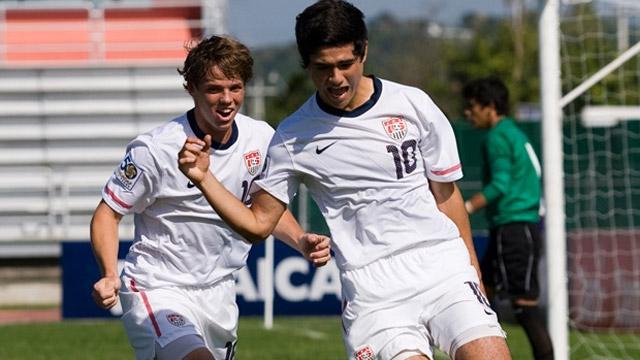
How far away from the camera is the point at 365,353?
519cm

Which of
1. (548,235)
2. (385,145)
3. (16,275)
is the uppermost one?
(385,145)

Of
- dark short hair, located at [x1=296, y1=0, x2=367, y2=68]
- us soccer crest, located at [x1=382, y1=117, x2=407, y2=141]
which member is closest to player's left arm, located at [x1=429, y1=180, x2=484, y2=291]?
us soccer crest, located at [x1=382, y1=117, x2=407, y2=141]

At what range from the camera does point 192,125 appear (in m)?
6.00

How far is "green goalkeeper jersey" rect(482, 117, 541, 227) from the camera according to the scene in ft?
31.7

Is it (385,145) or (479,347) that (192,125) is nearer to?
(385,145)

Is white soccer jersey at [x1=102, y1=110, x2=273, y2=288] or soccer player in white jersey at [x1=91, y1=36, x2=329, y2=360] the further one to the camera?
white soccer jersey at [x1=102, y1=110, x2=273, y2=288]

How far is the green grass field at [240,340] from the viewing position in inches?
448

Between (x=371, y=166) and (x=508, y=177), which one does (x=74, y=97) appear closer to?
(x=508, y=177)

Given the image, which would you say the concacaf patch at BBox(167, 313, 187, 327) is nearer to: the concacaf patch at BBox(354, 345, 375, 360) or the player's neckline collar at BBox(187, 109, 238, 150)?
→ the player's neckline collar at BBox(187, 109, 238, 150)

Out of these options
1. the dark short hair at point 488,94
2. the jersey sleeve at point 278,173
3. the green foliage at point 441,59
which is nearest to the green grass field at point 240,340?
the dark short hair at point 488,94

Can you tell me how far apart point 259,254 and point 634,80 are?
1003 centimetres

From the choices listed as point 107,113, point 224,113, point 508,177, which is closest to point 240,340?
point 508,177

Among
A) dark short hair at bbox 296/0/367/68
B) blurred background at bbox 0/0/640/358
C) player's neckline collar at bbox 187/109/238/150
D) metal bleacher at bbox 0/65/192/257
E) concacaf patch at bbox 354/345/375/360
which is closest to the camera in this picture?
dark short hair at bbox 296/0/367/68

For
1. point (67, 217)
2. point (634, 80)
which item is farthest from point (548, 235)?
point (634, 80)
